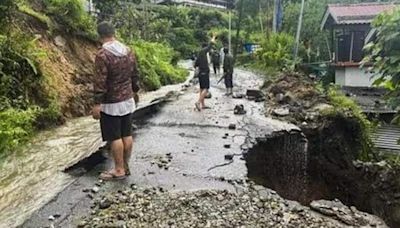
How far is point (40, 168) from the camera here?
675cm

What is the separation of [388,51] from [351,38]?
15.5 metres

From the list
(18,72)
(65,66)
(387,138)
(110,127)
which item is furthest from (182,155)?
(387,138)

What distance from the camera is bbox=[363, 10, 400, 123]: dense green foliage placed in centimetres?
569

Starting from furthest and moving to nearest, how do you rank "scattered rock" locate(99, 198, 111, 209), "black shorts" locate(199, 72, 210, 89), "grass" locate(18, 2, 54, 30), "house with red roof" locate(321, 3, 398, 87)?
"house with red roof" locate(321, 3, 398, 87)
"black shorts" locate(199, 72, 210, 89)
"grass" locate(18, 2, 54, 30)
"scattered rock" locate(99, 198, 111, 209)

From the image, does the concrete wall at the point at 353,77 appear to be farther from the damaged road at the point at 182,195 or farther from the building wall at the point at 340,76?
the damaged road at the point at 182,195

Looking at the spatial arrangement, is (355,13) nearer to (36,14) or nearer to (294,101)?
(294,101)

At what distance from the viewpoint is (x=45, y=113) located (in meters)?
9.28

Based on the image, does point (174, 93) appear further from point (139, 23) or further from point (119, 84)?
point (139, 23)

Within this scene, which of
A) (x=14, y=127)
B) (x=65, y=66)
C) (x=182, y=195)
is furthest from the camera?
(x=65, y=66)

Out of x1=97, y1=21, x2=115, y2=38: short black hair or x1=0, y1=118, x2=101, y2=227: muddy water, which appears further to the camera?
x1=97, y1=21, x2=115, y2=38: short black hair

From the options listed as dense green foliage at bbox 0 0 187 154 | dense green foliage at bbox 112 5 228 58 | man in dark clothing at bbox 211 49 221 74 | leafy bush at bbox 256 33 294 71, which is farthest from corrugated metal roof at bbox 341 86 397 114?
dense green foliage at bbox 0 0 187 154

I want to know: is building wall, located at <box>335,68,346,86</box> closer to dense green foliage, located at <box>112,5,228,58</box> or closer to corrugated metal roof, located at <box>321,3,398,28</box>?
corrugated metal roof, located at <box>321,3,398,28</box>

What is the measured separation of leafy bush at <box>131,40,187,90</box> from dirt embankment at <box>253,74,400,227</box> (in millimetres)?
5949

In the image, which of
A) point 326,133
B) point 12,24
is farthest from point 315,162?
point 12,24
